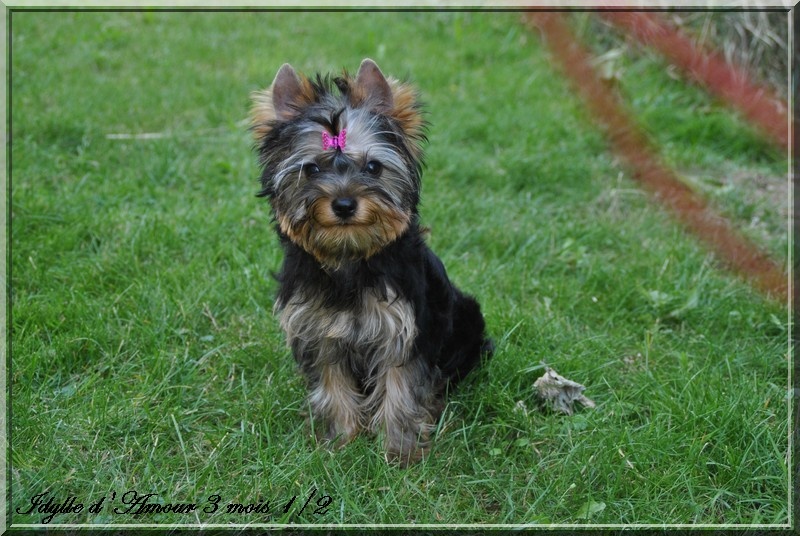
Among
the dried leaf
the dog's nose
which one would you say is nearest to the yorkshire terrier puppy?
the dog's nose

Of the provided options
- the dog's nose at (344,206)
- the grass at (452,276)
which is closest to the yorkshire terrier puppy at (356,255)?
the dog's nose at (344,206)

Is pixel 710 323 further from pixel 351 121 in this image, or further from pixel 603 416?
pixel 351 121

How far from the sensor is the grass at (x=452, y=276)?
10.9ft

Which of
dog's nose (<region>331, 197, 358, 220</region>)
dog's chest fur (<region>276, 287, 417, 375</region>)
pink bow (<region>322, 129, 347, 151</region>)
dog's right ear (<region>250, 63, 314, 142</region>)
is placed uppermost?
dog's right ear (<region>250, 63, 314, 142</region>)

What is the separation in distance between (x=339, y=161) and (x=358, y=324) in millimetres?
724

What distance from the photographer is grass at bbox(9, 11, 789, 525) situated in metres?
3.34

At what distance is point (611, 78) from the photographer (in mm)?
7824

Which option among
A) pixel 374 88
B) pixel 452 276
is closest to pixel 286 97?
pixel 374 88

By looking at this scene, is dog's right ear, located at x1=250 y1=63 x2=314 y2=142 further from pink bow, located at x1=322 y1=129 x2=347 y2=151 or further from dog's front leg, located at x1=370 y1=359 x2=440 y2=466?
dog's front leg, located at x1=370 y1=359 x2=440 y2=466

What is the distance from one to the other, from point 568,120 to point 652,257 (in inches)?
97.8

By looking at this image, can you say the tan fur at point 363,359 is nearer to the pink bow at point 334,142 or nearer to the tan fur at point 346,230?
the tan fur at point 346,230

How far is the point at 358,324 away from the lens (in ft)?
11.3

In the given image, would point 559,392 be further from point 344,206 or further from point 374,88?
point 374,88

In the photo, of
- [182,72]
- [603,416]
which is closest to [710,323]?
[603,416]
